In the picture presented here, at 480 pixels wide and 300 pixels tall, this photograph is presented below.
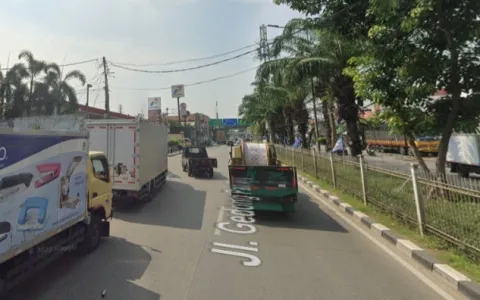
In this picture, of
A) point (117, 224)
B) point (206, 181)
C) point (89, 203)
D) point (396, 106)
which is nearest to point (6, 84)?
point (206, 181)

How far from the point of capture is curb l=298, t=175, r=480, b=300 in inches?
183

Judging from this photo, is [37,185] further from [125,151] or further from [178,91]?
[178,91]

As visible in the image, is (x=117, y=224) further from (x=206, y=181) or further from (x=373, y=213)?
(x=206, y=181)

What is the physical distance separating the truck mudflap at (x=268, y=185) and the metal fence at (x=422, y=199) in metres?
2.21

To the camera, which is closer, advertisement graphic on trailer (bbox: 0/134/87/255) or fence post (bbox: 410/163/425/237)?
advertisement graphic on trailer (bbox: 0/134/87/255)

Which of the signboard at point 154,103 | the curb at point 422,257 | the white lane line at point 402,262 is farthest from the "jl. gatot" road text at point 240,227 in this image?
the signboard at point 154,103

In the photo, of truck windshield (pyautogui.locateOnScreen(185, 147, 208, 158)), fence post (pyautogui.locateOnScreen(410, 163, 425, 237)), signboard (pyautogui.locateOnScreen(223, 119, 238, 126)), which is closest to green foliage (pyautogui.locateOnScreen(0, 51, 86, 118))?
A: truck windshield (pyautogui.locateOnScreen(185, 147, 208, 158))

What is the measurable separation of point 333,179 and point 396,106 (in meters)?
5.23

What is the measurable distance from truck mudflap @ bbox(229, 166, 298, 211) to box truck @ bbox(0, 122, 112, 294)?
4.32 metres

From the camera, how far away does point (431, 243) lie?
255 inches

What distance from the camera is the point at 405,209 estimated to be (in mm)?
7988

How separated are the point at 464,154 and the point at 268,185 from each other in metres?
12.6

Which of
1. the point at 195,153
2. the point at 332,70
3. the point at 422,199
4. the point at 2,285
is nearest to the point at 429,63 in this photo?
the point at 422,199

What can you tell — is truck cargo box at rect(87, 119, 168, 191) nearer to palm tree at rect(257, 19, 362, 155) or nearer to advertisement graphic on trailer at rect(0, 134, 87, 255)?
advertisement graphic on trailer at rect(0, 134, 87, 255)
